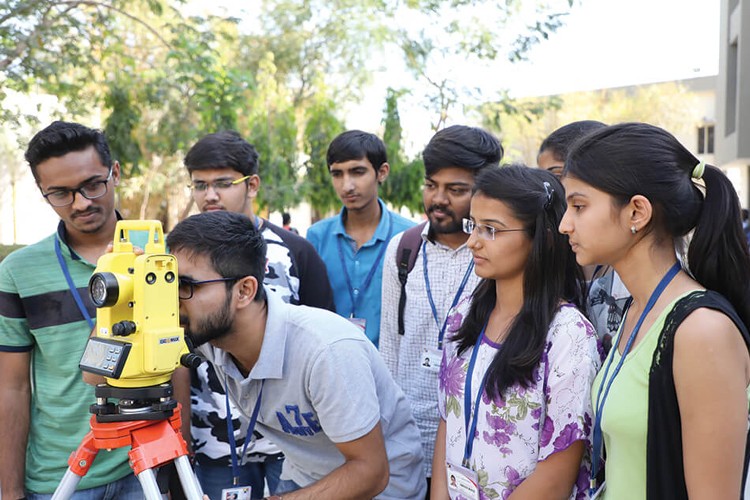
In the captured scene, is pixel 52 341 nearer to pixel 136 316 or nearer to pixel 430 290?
pixel 136 316

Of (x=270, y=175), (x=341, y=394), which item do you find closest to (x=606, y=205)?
(x=341, y=394)

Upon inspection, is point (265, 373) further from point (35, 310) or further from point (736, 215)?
point (736, 215)

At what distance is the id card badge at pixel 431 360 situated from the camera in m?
2.82

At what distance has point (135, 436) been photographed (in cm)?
183

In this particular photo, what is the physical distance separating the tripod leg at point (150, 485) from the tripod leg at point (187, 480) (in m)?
0.07

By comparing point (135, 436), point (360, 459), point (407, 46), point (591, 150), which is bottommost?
point (360, 459)

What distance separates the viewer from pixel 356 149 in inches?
155

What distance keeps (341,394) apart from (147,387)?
540 mm

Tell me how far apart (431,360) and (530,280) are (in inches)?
30.4

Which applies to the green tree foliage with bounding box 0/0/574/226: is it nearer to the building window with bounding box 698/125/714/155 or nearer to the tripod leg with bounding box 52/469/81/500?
the tripod leg with bounding box 52/469/81/500

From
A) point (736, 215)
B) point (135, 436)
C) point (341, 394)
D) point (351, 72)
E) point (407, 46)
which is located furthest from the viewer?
point (351, 72)

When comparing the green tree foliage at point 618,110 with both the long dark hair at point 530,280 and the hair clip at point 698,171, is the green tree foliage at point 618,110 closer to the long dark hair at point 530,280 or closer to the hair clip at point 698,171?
the long dark hair at point 530,280

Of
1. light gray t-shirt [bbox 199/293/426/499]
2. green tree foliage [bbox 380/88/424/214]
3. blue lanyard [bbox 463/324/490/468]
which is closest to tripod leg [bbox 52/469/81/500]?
light gray t-shirt [bbox 199/293/426/499]

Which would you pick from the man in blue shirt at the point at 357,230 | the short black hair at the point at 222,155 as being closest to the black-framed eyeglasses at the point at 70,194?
the short black hair at the point at 222,155
